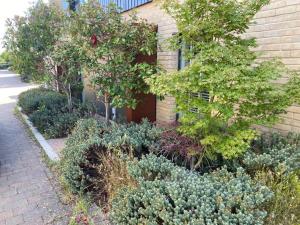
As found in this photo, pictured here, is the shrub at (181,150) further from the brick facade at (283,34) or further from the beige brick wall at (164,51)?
the beige brick wall at (164,51)

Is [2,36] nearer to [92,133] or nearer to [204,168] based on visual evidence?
[92,133]

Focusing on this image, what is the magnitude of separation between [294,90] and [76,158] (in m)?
2.97

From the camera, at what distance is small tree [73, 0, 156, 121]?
4886 mm

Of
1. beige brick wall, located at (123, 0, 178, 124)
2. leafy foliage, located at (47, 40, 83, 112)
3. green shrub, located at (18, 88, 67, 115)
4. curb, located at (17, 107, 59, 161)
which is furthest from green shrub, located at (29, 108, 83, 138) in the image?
beige brick wall, located at (123, 0, 178, 124)

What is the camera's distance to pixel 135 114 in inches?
257

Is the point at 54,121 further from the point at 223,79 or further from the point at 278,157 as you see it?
the point at 278,157

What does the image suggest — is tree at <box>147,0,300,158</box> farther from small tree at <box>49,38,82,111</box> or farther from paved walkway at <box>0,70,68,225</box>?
small tree at <box>49,38,82,111</box>

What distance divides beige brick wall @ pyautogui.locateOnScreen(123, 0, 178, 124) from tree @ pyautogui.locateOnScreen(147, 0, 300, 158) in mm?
2041

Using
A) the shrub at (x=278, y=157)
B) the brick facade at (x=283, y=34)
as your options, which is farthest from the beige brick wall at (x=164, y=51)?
the shrub at (x=278, y=157)

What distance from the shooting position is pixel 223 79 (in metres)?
2.90

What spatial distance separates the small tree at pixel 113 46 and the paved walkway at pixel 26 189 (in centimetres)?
189

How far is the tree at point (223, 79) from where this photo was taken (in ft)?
9.85

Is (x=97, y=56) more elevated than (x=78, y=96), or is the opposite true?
(x=97, y=56)

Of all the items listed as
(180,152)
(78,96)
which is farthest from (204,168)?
(78,96)
